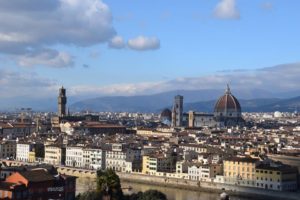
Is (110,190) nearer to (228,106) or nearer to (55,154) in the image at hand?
(55,154)

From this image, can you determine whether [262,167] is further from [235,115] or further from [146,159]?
[235,115]

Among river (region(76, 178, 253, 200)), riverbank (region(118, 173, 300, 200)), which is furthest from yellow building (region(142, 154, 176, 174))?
river (region(76, 178, 253, 200))

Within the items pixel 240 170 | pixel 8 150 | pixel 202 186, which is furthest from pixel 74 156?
pixel 240 170

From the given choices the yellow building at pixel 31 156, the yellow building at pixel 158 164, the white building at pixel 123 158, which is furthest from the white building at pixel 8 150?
the yellow building at pixel 158 164

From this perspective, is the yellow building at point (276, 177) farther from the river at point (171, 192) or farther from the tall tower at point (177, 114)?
the tall tower at point (177, 114)

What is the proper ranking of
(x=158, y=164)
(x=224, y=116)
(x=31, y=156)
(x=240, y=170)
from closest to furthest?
(x=240, y=170) < (x=158, y=164) < (x=31, y=156) < (x=224, y=116)

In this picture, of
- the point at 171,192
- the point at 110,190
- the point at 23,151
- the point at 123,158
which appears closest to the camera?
the point at 110,190

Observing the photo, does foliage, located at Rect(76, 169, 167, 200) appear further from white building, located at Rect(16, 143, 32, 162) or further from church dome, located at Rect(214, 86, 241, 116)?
church dome, located at Rect(214, 86, 241, 116)
